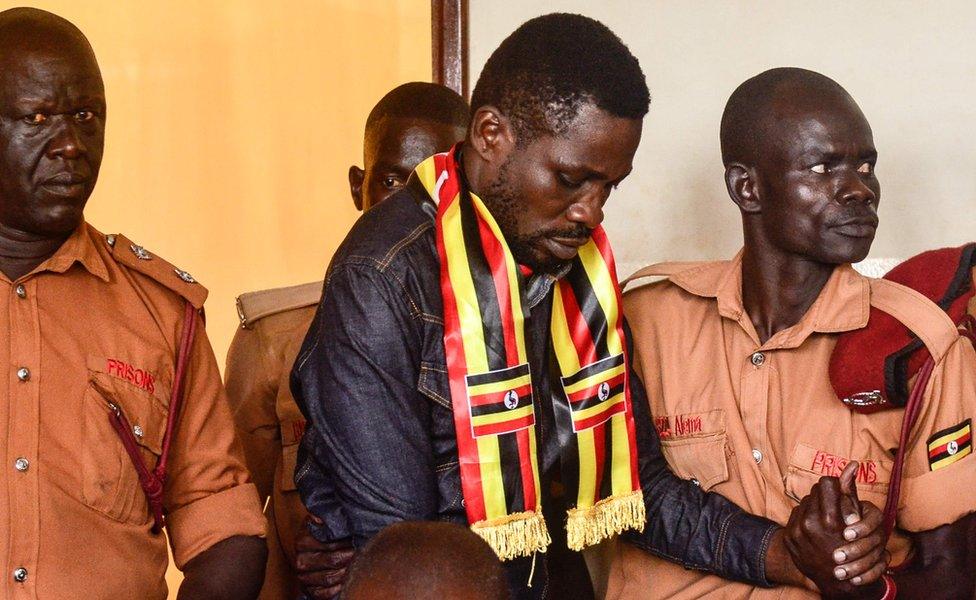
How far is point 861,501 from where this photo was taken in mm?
2432

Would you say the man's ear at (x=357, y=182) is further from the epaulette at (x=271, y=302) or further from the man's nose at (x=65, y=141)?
the man's nose at (x=65, y=141)

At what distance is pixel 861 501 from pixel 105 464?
4.62ft

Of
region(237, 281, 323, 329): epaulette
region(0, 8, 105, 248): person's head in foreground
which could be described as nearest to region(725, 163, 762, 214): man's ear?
region(237, 281, 323, 329): epaulette

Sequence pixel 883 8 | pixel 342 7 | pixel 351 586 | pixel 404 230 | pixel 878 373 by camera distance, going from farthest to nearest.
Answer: pixel 342 7, pixel 883 8, pixel 878 373, pixel 404 230, pixel 351 586

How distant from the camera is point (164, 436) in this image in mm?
2531

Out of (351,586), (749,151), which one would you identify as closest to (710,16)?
(749,151)

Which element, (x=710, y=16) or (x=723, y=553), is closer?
(x=723, y=553)

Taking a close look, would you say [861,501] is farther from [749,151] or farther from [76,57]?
[76,57]

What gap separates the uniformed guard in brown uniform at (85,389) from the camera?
2326 millimetres

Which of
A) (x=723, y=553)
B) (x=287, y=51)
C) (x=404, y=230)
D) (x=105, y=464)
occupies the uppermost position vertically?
(x=287, y=51)

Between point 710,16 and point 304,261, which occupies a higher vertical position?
point 710,16

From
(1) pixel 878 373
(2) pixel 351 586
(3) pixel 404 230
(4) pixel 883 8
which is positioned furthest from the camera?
(4) pixel 883 8

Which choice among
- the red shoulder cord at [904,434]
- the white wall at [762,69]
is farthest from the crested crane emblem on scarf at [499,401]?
the white wall at [762,69]

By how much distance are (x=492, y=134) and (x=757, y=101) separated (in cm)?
78
